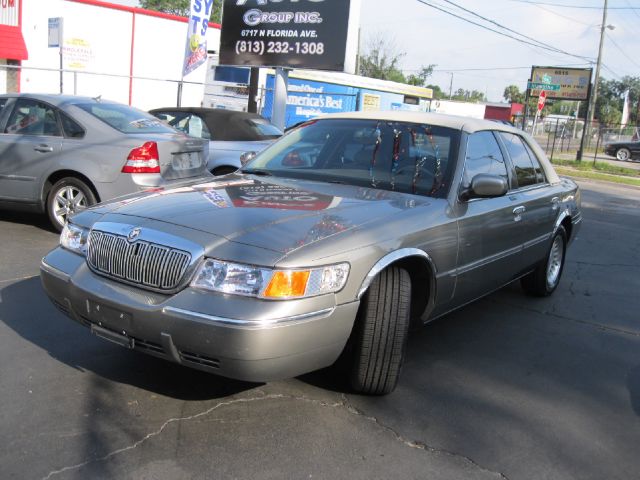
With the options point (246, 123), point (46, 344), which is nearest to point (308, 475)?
point (46, 344)

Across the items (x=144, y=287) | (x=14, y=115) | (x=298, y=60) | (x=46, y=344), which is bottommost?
(x=46, y=344)

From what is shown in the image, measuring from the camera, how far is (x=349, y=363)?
147 inches

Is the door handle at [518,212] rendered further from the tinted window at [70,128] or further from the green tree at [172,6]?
the green tree at [172,6]

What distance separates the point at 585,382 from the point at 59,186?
5850 mm

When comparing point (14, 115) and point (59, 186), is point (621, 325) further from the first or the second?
point (14, 115)

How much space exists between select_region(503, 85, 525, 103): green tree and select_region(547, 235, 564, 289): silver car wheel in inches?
4121

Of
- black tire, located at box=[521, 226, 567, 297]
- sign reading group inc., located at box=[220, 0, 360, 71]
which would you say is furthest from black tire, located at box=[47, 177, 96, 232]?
sign reading group inc., located at box=[220, 0, 360, 71]

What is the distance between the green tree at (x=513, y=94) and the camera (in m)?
108

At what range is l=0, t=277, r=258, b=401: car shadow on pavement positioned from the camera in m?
3.82

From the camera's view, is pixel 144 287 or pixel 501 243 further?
pixel 501 243

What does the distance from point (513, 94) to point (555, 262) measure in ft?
374

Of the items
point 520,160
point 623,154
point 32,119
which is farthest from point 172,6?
point 520,160

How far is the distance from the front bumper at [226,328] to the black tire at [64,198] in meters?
4.25

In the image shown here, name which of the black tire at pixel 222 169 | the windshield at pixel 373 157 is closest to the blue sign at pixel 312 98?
the black tire at pixel 222 169
